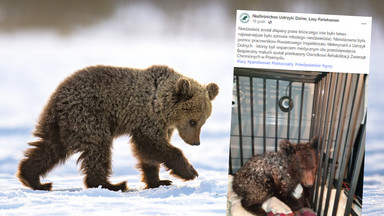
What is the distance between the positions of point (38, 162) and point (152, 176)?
829 millimetres

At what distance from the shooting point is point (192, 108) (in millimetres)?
3049

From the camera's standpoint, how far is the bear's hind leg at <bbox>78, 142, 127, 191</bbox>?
2.92 metres

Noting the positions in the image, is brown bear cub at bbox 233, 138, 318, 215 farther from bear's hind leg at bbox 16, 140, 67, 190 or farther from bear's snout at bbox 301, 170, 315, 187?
bear's hind leg at bbox 16, 140, 67, 190

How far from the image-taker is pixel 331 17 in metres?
3.30

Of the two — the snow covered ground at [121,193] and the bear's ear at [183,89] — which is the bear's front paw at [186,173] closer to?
the snow covered ground at [121,193]

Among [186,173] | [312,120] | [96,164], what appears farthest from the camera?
[312,120]

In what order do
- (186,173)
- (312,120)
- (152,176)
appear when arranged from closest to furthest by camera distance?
(186,173)
(152,176)
(312,120)

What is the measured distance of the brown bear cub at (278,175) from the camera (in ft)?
10.3

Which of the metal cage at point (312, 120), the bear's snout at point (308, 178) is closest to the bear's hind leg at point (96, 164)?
the metal cage at point (312, 120)

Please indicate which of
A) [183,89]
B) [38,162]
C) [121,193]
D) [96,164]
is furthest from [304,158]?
[38,162]

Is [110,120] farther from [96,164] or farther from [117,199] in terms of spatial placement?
[117,199]

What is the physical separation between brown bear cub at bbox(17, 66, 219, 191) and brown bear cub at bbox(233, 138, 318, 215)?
43 centimetres

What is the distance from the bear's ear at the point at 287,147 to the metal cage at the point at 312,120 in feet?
0.14

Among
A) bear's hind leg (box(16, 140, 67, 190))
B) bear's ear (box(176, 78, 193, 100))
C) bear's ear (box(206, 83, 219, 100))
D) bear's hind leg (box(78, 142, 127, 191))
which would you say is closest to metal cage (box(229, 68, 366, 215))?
bear's ear (box(206, 83, 219, 100))
